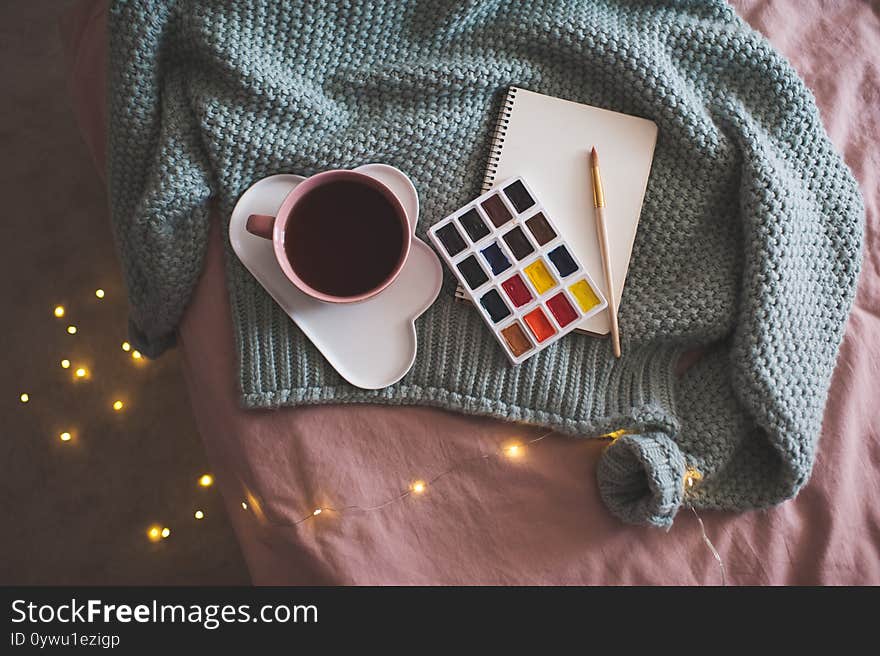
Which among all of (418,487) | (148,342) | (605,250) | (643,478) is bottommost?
(148,342)

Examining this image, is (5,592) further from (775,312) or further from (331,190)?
(775,312)

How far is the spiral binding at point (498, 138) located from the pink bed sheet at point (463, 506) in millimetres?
232

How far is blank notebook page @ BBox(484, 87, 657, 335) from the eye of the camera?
66 centimetres

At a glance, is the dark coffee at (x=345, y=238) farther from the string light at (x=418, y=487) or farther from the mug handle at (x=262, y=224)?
the string light at (x=418, y=487)

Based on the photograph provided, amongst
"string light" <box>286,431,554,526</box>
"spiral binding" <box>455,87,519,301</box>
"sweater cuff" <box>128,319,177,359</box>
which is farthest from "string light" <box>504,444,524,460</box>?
"sweater cuff" <box>128,319,177,359</box>

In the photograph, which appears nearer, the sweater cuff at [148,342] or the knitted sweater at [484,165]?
the knitted sweater at [484,165]

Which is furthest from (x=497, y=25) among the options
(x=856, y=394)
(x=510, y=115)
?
(x=856, y=394)

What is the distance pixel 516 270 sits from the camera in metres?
0.65

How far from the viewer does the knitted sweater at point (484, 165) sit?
634 millimetres

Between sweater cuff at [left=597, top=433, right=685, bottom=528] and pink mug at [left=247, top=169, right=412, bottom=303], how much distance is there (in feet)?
0.88

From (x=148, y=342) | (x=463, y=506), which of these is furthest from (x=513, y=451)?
(x=148, y=342)

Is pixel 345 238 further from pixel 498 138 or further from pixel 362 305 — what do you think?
pixel 498 138

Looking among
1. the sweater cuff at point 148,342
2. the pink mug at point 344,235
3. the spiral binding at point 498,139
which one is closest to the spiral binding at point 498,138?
the spiral binding at point 498,139

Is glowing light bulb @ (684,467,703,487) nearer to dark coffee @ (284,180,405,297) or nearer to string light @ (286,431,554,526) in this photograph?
string light @ (286,431,554,526)
